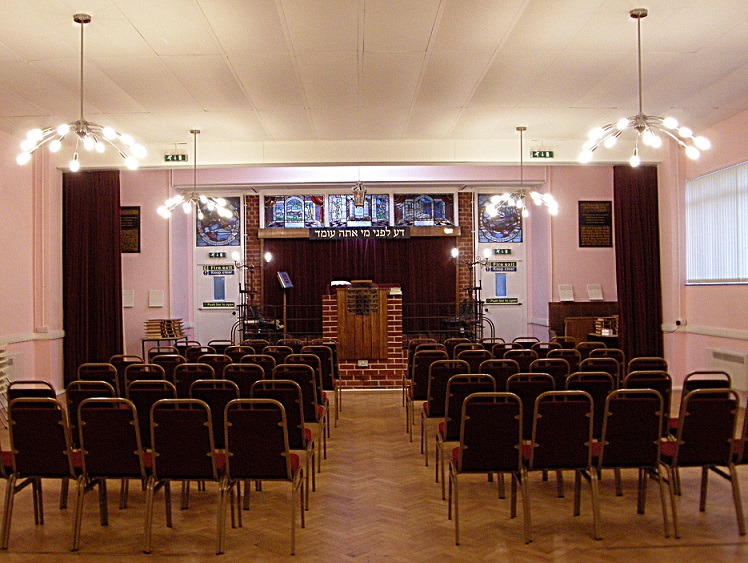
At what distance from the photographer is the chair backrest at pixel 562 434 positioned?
155 inches

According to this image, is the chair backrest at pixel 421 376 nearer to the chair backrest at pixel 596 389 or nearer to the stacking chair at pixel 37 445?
the chair backrest at pixel 596 389

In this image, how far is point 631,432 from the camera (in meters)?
4.05

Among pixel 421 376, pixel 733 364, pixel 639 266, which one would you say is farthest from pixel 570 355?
pixel 639 266

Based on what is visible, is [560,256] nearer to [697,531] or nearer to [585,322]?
[585,322]

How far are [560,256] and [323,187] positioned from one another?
236 inches

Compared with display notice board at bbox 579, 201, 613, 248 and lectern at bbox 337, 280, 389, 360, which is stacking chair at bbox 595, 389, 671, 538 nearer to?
lectern at bbox 337, 280, 389, 360

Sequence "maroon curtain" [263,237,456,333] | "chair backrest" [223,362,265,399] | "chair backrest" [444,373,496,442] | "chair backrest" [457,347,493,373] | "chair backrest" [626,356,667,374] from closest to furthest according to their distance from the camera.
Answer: "chair backrest" [444,373,496,442] → "chair backrest" [223,362,265,399] → "chair backrest" [626,356,667,374] → "chair backrest" [457,347,493,373] → "maroon curtain" [263,237,456,333]

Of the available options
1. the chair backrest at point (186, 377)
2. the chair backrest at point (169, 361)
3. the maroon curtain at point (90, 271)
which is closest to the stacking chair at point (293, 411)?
the chair backrest at point (186, 377)

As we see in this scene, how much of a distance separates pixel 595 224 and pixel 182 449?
10632mm

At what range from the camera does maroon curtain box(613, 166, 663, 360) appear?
10.5 m

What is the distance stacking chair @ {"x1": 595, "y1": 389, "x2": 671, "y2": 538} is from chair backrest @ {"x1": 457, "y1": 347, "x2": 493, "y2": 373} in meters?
2.40

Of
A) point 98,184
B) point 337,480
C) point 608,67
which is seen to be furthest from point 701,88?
point 98,184

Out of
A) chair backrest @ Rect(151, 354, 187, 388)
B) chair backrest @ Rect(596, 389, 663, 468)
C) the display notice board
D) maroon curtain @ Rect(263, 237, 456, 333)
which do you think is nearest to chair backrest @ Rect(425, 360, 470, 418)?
chair backrest @ Rect(596, 389, 663, 468)

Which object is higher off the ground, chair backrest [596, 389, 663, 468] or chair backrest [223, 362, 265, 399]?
chair backrest [223, 362, 265, 399]
